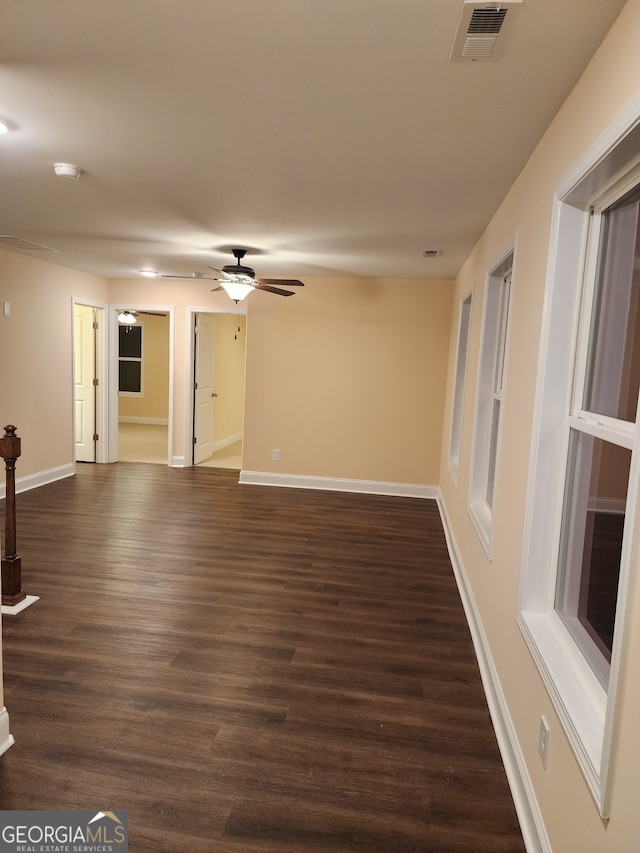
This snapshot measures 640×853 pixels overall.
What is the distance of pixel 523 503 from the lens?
2.15m

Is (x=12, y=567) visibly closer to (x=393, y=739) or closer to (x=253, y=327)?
(x=393, y=739)

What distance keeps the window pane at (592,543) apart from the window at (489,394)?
1.42 m

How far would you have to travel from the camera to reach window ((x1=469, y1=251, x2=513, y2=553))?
3465mm

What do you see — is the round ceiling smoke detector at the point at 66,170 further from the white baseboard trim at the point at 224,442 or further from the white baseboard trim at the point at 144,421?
the white baseboard trim at the point at 144,421

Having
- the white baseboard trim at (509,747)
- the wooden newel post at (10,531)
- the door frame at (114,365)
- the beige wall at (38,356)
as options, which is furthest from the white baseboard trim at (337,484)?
the wooden newel post at (10,531)

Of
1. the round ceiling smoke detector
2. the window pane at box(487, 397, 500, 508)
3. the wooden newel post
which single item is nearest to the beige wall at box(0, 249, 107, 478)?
the wooden newel post

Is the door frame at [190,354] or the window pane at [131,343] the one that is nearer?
the door frame at [190,354]

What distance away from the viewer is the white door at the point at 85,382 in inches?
281

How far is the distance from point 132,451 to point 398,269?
16.8ft

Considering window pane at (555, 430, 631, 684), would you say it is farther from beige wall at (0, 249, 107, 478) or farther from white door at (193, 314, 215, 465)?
white door at (193, 314, 215, 465)

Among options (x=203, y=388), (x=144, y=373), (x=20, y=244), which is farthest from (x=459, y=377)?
(x=144, y=373)

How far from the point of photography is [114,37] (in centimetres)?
170

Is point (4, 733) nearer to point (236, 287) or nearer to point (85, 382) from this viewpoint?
point (236, 287)

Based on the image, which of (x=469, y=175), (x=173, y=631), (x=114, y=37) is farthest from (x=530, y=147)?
(x=173, y=631)
